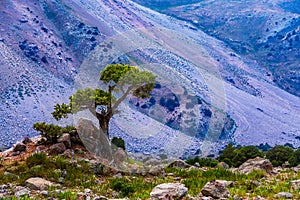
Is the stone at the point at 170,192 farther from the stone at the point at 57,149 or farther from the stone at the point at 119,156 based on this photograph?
the stone at the point at 119,156

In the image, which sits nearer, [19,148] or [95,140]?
[19,148]

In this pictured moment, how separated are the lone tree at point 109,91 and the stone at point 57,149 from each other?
89.4 inches

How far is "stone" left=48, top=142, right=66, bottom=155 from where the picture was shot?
2344 cm

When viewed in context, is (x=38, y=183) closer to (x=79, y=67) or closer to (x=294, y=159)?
(x=294, y=159)

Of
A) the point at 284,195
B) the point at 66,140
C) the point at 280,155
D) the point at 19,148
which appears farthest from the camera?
the point at 280,155

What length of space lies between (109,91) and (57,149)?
5.26 metres

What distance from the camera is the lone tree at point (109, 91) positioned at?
84.1 feet

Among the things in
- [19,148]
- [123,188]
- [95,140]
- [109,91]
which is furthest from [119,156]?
[123,188]

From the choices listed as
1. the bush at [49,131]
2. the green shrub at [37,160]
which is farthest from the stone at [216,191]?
the bush at [49,131]

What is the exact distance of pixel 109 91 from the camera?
1047 inches

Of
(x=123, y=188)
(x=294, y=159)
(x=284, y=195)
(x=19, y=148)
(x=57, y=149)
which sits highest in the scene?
(x=284, y=195)

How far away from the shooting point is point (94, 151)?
1005 inches

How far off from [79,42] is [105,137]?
155m

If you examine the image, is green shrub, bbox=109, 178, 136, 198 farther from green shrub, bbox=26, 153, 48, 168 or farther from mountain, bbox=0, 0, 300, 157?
mountain, bbox=0, 0, 300, 157
